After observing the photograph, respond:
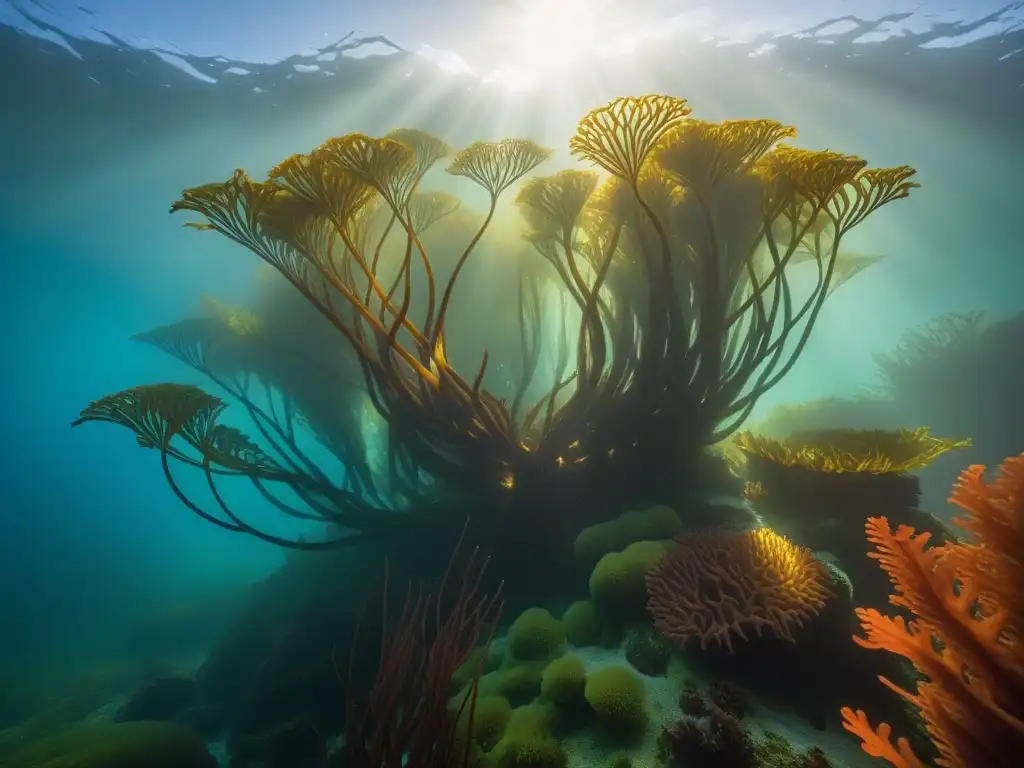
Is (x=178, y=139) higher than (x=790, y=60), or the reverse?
(x=178, y=139)

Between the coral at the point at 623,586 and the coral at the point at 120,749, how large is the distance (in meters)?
5.15

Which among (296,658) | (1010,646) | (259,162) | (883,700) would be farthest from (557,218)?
(259,162)

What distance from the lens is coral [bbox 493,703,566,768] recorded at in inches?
110

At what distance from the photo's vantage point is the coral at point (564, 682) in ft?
10.5

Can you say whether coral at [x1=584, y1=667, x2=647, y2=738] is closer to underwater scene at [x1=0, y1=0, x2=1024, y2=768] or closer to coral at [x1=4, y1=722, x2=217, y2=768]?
underwater scene at [x1=0, y1=0, x2=1024, y2=768]

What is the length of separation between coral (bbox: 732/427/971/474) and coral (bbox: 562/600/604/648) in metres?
2.73

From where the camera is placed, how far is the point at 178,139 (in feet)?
49.3

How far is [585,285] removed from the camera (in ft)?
16.0

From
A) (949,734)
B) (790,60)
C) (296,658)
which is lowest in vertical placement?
(296,658)

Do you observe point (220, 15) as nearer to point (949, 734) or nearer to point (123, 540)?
point (949, 734)

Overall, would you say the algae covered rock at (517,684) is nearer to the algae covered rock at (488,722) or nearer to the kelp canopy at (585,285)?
the algae covered rock at (488,722)

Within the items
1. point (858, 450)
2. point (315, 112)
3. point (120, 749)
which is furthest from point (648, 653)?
point (315, 112)

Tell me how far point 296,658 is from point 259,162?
17499 mm

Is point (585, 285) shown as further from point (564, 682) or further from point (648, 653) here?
point (564, 682)
